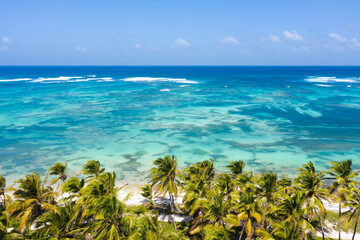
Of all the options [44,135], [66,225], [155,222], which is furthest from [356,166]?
[44,135]

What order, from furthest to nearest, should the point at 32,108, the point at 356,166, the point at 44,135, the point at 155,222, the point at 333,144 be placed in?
the point at 32,108 < the point at 44,135 < the point at 333,144 < the point at 356,166 < the point at 155,222

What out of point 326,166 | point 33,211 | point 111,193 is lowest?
point 326,166

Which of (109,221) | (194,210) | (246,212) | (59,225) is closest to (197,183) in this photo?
(194,210)

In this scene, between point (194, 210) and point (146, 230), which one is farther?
point (194, 210)

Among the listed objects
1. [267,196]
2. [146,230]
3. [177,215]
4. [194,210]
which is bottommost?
[177,215]

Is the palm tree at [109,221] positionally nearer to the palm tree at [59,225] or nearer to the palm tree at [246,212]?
the palm tree at [59,225]

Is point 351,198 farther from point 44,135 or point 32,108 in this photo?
point 32,108

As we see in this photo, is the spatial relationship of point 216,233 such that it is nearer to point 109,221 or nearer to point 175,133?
point 109,221

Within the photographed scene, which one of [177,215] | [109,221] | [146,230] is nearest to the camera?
[146,230]

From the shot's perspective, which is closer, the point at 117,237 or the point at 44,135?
the point at 117,237
